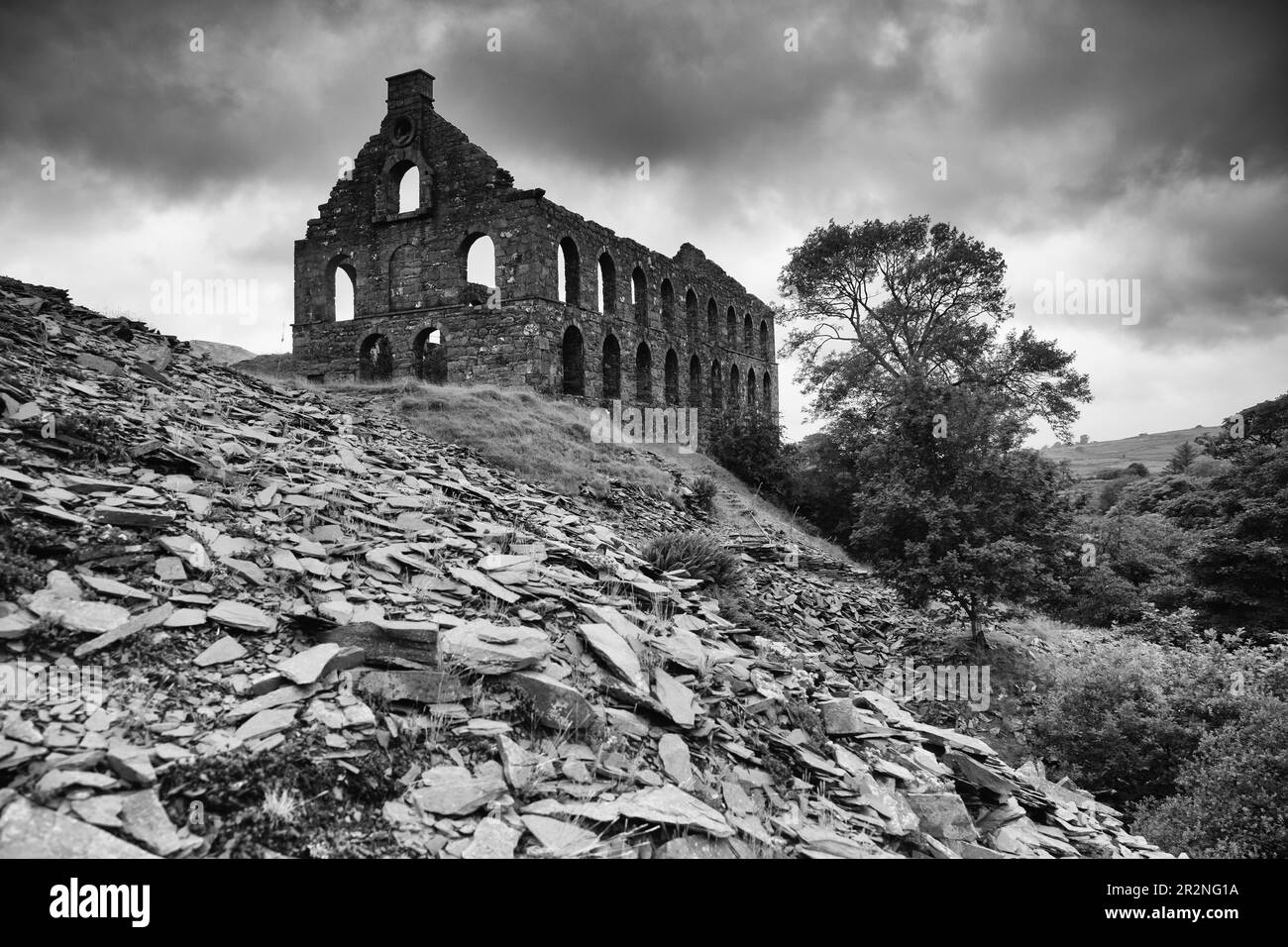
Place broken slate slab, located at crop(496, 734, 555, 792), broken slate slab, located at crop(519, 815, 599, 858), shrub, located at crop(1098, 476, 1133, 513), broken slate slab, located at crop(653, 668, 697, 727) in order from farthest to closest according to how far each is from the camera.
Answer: shrub, located at crop(1098, 476, 1133, 513)
broken slate slab, located at crop(653, 668, 697, 727)
broken slate slab, located at crop(496, 734, 555, 792)
broken slate slab, located at crop(519, 815, 599, 858)

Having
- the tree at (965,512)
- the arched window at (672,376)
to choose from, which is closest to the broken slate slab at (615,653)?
the tree at (965,512)

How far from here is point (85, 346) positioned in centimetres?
1138

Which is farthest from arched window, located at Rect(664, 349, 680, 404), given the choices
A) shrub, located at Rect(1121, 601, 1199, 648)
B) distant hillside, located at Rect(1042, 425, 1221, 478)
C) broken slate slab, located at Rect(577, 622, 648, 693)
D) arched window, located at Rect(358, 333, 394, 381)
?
distant hillside, located at Rect(1042, 425, 1221, 478)

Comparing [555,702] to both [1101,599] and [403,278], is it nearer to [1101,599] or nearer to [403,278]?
[1101,599]

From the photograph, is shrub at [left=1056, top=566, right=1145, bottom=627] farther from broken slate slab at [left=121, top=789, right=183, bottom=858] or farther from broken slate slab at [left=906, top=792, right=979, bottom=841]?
broken slate slab at [left=121, top=789, right=183, bottom=858]

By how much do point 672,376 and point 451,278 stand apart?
11.1m

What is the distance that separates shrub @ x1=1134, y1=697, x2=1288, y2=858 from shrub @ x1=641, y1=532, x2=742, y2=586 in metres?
6.33

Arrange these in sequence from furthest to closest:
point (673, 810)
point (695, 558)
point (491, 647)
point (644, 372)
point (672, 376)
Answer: point (672, 376), point (644, 372), point (695, 558), point (491, 647), point (673, 810)

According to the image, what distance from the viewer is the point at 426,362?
86.0 ft

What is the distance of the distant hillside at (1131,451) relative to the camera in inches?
2879

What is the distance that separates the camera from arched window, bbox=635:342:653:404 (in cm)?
2983

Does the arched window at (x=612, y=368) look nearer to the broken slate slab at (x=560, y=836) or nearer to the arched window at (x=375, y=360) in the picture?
the arched window at (x=375, y=360)

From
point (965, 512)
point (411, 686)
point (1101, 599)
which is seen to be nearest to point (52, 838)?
point (411, 686)
